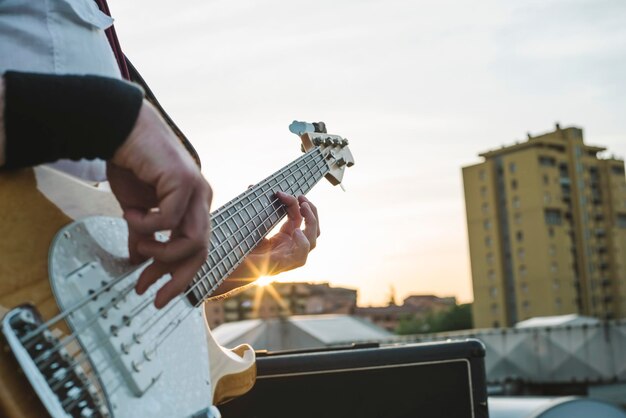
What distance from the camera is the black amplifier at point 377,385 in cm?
273

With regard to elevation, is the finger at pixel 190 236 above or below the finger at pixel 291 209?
below

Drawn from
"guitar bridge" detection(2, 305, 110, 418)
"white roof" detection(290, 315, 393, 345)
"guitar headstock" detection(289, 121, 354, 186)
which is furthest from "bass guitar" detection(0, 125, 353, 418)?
"white roof" detection(290, 315, 393, 345)

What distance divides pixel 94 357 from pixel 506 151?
61.5 meters

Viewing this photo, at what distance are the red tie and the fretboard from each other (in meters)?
0.44

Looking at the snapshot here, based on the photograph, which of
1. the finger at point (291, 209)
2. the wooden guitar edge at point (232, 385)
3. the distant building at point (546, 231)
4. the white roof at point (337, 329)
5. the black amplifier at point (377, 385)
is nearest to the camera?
the wooden guitar edge at point (232, 385)

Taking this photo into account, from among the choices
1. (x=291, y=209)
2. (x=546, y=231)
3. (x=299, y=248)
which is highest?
(x=546, y=231)

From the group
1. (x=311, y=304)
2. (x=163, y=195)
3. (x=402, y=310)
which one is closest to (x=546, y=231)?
(x=311, y=304)

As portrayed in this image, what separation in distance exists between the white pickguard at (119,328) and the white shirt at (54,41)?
0.94 feet

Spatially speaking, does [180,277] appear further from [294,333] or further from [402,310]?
[402,310]

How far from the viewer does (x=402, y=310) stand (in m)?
77.7

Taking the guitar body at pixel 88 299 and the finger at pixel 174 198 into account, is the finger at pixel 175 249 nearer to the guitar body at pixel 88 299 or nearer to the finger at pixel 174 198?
the finger at pixel 174 198

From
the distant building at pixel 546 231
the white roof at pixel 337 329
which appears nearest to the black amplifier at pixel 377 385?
the white roof at pixel 337 329

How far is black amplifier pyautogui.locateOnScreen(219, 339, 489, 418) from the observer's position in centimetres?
273

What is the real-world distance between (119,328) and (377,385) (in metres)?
1.60
